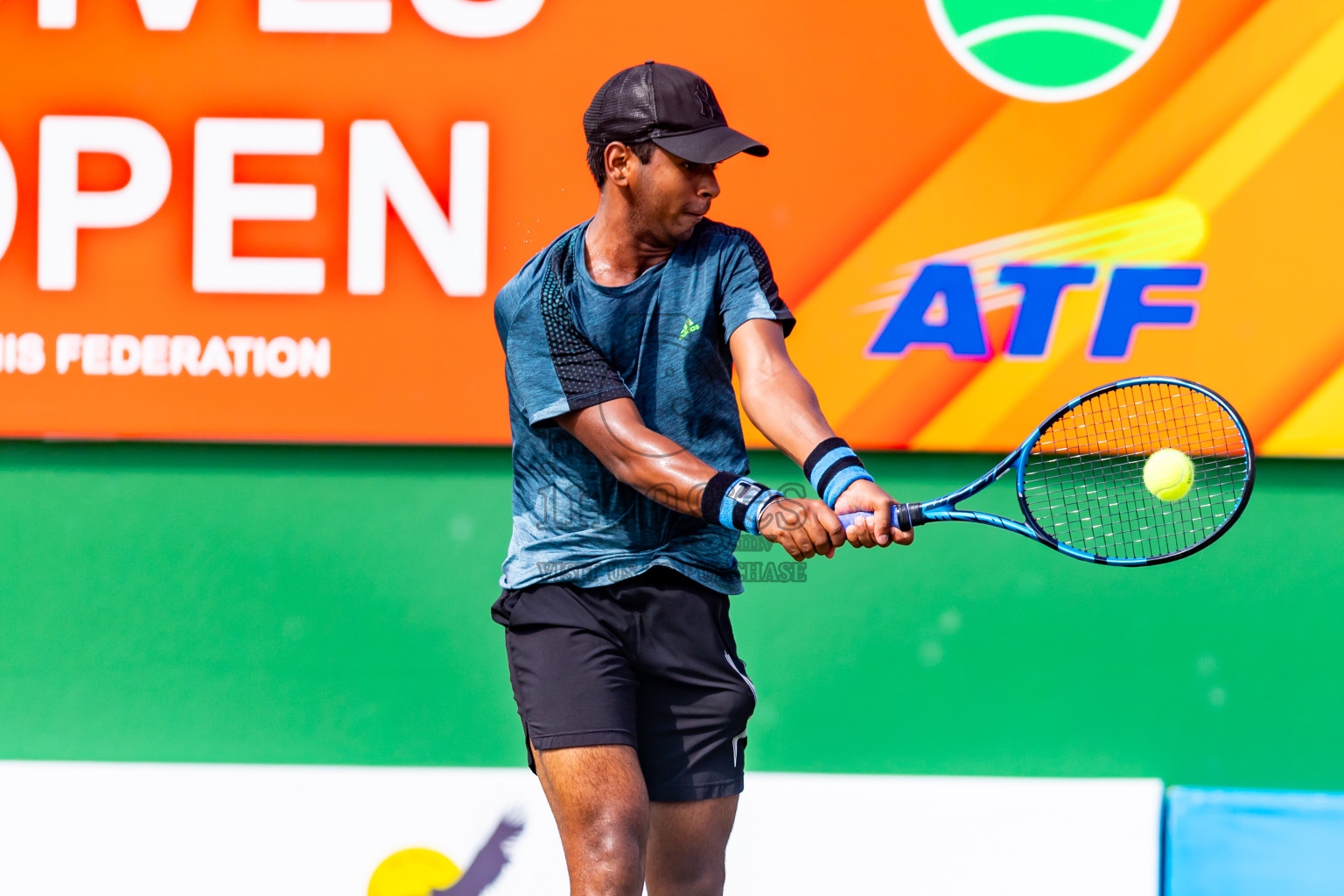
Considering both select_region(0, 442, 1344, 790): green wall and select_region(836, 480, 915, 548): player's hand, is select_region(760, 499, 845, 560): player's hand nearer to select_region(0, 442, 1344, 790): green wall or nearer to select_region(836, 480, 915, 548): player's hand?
select_region(836, 480, 915, 548): player's hand

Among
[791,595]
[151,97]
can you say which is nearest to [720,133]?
[791,595]

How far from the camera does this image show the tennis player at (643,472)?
254 centimetres

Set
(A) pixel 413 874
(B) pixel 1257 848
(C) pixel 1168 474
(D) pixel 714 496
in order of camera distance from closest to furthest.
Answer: (D) pixel 714 496, (C) pixel 1168 474, (B) pixel 1257 848, (A) pixel 413 874

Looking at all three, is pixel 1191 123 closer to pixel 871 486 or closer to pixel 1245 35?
pixel 1245 35

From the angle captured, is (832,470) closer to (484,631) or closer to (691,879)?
(691,879)

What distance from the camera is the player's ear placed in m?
2.64

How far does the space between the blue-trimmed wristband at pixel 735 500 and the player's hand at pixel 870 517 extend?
13 centimetres

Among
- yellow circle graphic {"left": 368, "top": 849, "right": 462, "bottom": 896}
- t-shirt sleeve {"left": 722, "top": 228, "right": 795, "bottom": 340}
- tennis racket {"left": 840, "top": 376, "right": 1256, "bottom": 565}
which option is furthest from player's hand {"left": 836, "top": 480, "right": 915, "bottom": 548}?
yellow circle graphic {"left": 368, "top": 849, "right": 462, "bottom": 896}

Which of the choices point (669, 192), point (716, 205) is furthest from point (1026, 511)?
point (716, 205)

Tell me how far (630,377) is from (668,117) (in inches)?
19.9

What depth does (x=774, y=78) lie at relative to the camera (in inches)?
151

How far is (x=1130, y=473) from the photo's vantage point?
3.70 metres

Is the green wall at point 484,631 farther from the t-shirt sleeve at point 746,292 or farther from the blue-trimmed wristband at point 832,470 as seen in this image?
the blue-trimmed wristband at point 832,470

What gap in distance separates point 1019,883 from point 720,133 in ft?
7.89
